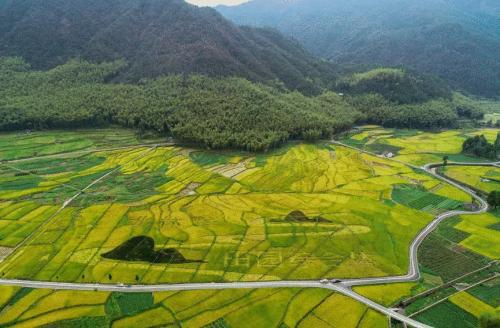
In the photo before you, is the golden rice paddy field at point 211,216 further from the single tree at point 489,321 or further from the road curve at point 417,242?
the single tree at point 489,321

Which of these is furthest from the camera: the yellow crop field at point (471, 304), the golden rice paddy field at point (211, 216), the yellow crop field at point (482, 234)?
the yellow crop field at point (482, 234)

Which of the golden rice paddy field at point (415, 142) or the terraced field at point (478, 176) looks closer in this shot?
the terraced field at point (478, 176)

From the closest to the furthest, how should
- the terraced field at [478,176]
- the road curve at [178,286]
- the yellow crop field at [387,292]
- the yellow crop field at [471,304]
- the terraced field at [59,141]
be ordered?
the yellow crop field at [471,304] < the yellow crop field at [387,292] < the road curve at [178,286] < the terraced field at [478,176] < the terraced field at [59,141]

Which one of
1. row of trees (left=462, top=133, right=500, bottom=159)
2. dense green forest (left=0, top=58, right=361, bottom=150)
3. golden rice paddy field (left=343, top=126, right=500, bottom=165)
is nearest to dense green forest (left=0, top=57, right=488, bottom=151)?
dense green forest (left=0, top=58, right=361, bottom=150)

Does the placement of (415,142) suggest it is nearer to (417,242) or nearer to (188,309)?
(417,242)

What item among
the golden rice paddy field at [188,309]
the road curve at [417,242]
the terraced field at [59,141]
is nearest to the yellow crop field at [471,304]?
the road curve at [417,242]
